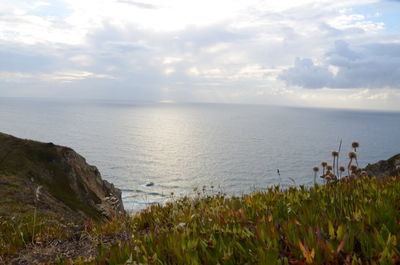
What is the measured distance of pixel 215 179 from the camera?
9350 centimetres

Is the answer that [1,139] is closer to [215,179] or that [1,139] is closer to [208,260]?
[208,260]

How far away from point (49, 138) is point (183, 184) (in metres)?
91.6

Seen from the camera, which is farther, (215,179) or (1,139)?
(215,179)

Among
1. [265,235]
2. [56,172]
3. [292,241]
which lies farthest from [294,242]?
[56,172]

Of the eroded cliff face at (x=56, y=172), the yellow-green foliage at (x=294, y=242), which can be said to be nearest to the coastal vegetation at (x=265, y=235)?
the yellow-green foliage at (x=294, y=242)

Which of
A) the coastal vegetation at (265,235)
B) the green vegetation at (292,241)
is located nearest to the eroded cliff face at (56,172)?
the coastal vegetation at (265,235)

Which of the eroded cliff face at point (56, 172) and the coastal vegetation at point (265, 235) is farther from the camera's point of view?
the eroded cliff face at point (56, 172)

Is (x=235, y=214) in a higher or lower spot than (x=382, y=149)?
higher

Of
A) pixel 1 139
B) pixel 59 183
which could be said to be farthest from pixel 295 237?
pixel 1 139

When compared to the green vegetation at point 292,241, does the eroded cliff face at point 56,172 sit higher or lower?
lower

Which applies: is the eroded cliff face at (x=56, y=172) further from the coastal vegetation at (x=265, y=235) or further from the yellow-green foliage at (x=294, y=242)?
the yellow-green foliage at (x=294, y=242)

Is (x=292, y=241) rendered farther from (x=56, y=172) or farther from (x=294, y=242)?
(x=56, y=172)

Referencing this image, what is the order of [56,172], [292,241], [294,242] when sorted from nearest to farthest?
[294,242] → [292,241] → [56,172]

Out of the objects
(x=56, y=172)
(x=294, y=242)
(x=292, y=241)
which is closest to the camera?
(x=294, y=242)
